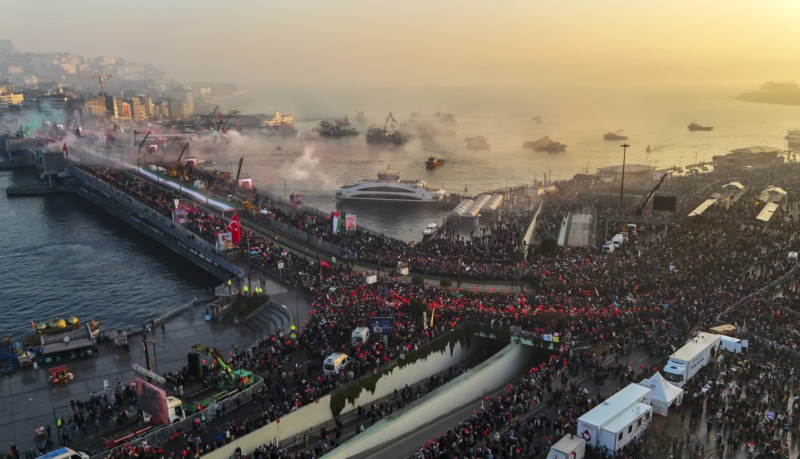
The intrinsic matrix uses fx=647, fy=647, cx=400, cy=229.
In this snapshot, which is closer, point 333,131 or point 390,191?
point 390,191

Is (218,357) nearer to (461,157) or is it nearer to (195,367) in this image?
(195,367)

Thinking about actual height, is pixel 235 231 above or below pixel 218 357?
above

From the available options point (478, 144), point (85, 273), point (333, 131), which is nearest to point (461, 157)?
point (478, 144)

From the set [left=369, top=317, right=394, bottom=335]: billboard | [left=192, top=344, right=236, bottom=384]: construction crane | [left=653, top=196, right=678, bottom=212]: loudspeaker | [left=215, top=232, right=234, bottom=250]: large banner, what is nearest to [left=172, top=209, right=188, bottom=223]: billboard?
[left=215, top=232, right=234, bottom=250]: large banner

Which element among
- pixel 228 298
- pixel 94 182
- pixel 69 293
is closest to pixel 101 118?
pixel 94 182

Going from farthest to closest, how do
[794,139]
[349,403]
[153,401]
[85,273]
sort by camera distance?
1. [794,139]
2. [85,273]
3. [349,403]
4. [153,401]

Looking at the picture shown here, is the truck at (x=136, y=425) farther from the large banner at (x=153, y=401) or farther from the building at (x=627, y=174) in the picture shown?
the building at (x=627, y=174)

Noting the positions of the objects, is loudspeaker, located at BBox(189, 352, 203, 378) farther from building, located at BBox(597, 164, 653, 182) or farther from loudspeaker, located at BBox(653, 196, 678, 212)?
building, located at BBox(597, 164, 653, 182)
